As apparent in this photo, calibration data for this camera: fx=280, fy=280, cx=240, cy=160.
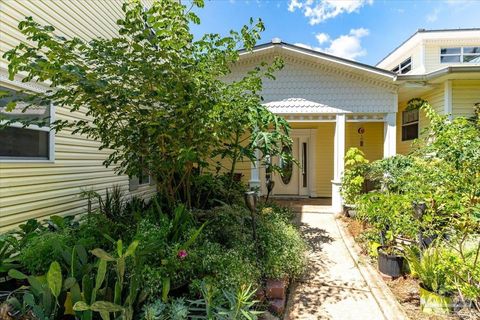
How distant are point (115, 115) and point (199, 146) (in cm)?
120

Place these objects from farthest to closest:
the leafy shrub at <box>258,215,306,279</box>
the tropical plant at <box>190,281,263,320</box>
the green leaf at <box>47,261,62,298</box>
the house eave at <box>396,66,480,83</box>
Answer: the house eave at <box>396,66,480,83</box> < the leafy shrub at <box>258,215,306,279</box> < the tropical plant at <box>190,281,263,320</box> < the green leaf at <box>47,261,62,298</box>

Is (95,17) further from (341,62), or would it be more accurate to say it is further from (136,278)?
(341,62)

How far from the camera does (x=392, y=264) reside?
4.23m

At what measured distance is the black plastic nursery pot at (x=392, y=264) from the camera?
4.21 m

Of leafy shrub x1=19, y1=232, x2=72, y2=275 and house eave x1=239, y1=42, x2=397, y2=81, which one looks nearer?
leafy shrub x1=19, y1=232, x2=72, y2=275

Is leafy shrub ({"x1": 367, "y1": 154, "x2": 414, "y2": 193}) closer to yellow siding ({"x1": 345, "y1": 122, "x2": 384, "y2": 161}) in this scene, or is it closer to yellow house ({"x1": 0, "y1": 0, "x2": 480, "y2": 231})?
yellow house ({"x1": 0, "y1": 0, "x2": 480, "y2": 231})

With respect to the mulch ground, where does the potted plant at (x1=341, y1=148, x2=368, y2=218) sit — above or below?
above

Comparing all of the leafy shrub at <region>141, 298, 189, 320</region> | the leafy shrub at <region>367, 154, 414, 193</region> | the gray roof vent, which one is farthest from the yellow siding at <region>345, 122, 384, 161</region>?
the leafy shrub at <region>141, 298, 189, 320</region>

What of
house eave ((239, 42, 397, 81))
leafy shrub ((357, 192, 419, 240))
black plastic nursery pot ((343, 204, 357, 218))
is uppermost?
house eave ((239, 42, 397, 81))

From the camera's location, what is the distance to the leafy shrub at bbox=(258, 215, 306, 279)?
3779 millimetres

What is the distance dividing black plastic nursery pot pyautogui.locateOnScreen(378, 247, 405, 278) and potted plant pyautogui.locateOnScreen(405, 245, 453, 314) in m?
0.59

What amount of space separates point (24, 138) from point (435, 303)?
580 centimetres

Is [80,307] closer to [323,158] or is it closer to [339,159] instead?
[339,159]

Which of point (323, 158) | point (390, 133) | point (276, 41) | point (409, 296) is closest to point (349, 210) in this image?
point (390, 133)
